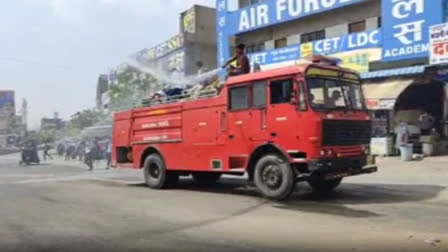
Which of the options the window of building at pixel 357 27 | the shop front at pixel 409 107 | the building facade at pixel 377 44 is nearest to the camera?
the shop front at pixel 409 107

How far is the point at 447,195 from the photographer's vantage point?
11.5 m

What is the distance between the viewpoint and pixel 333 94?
433 inches

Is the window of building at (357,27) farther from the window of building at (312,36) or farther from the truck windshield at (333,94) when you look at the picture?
the truck windshield at (333,94)

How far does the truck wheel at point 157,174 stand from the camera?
46.5 feet

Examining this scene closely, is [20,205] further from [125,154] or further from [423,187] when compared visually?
[423,187]

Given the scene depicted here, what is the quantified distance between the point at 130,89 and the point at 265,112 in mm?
34485

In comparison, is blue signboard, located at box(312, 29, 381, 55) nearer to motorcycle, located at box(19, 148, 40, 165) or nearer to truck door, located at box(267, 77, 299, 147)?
truck door, located at box(267, 77, 299, 147)

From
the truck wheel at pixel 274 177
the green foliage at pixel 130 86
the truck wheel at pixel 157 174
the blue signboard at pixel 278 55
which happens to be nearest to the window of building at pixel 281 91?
the truck wheel at pixel 274 177

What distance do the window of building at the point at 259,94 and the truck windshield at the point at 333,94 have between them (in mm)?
1073

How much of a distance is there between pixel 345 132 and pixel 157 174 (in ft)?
18.3

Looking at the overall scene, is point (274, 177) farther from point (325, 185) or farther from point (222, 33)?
point (222, 33)

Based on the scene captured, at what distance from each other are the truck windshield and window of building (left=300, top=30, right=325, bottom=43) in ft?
50.2

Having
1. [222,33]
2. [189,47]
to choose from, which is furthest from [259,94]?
[189,47]

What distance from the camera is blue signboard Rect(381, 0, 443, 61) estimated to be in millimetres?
20219
